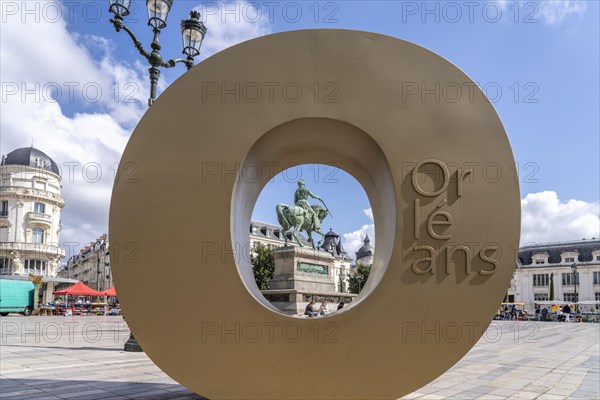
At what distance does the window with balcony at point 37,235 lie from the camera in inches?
2205

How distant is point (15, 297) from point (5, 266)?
1954 centimetres

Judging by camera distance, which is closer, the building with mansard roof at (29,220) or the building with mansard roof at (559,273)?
the building with mansard roof at (29,220)

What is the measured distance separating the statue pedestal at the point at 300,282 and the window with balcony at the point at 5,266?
45096 mm

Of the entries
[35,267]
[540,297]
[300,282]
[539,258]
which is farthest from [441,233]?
[539,258]

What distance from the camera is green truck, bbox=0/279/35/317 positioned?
36.1 m

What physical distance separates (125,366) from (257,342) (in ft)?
21.0

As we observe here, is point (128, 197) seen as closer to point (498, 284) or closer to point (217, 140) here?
point (217, 140)

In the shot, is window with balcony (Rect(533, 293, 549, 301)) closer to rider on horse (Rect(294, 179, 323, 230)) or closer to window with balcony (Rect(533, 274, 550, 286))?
window with balcony (Rect(533, 274, 550, 286))

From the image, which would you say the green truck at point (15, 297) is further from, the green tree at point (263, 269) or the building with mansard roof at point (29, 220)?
the green tree at point (263, 269)

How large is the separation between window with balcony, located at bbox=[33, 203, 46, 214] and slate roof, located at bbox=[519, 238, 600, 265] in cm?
6892

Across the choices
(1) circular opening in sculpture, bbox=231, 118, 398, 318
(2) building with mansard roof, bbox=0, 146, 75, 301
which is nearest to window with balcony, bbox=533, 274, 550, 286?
(2) building with mansard roof, bbox=0, 146, 75, 301

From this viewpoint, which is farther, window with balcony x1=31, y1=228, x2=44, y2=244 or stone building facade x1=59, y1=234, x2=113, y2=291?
stone building facade x1=59, y1=234, x2=113, y2=291

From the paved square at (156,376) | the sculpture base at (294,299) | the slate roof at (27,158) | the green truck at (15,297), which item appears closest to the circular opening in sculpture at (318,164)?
the paved square at (156,376)

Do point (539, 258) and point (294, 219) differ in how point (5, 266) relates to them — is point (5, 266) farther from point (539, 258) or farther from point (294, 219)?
point (539, 258)
